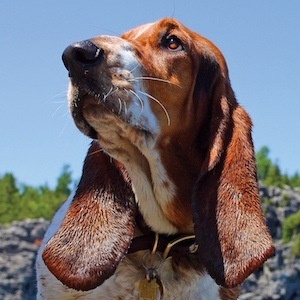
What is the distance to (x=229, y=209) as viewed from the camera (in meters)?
5.46

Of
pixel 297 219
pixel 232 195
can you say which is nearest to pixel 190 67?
pixel 232 195

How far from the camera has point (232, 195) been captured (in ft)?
18.0

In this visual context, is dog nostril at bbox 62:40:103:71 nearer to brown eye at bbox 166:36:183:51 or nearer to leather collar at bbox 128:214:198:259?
brown eye at bbox 166:36:183:51

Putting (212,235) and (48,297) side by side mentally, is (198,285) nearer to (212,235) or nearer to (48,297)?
(212,235)

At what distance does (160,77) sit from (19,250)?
146 feet

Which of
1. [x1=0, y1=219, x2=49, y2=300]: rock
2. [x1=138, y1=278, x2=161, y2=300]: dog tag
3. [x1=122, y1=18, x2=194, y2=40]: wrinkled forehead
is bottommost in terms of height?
[x1=0, y1=219, x2=49, y2=300]: rock

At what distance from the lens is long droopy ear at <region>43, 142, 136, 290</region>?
5387mm

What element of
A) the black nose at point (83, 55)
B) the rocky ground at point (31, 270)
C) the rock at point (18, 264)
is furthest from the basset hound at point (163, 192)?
the rock at point (18, 264)

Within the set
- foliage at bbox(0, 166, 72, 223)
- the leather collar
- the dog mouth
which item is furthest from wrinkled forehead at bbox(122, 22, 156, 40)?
foliage at bbox(0, 166, 72, 223)

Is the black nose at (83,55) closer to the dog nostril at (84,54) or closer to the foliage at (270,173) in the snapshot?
the dog nostril at (84,54)

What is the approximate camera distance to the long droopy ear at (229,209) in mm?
5301

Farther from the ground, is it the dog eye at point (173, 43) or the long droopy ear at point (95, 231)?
the dog eye at point (173, 43)

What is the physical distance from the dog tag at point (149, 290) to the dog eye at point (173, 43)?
1.47 m

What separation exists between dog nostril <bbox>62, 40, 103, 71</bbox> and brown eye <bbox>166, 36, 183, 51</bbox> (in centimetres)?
75
